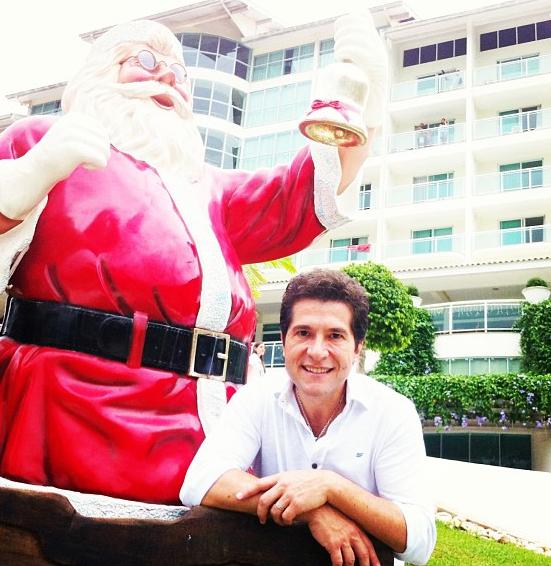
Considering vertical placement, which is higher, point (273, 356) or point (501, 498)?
point (273, 356)

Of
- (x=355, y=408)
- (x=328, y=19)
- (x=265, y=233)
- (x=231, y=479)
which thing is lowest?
(x=231, y=479)

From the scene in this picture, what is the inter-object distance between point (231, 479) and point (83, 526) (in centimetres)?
30

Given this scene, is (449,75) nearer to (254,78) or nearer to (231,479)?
(254,78)

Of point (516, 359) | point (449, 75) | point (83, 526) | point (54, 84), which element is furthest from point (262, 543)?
point (54, 84)

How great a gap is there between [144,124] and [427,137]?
19.0 metres

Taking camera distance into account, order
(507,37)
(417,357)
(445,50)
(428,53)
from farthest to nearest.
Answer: (428,53)
(445,50)
(507,37)
(417,357)

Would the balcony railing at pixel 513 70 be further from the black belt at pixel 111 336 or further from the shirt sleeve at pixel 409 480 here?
the shirt sleeve at pixel 409 480

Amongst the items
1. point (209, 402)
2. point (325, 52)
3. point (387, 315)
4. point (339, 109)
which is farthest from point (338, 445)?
point (325, 52)

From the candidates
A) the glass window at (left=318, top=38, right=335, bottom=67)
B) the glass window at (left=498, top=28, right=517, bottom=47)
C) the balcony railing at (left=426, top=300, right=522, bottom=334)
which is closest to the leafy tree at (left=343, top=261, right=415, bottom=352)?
the balcony railing at (left=426, top=300, right=522, bottom=334)

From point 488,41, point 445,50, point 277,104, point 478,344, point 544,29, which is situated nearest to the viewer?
point 478,344

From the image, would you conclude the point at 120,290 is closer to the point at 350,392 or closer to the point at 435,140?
the point at 350,392

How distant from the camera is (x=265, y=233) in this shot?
7.68ft

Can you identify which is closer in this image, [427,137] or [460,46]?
[427,137]

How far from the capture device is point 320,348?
5.15ft
